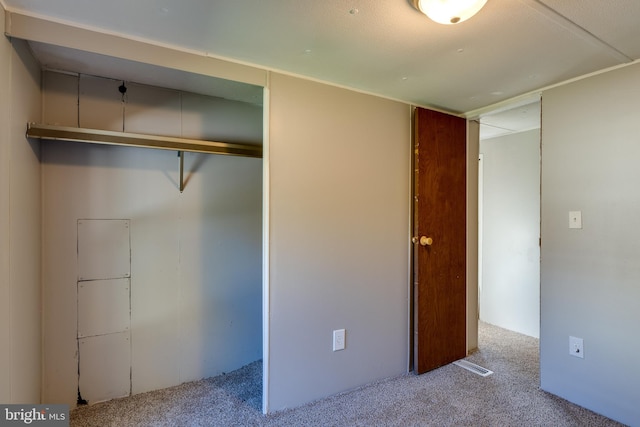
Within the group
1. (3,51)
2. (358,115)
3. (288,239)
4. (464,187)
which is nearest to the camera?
(3,51)

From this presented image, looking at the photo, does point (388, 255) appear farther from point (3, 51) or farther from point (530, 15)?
point (3, 51)

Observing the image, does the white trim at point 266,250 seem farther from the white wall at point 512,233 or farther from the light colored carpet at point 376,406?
the white wall at point 512,233

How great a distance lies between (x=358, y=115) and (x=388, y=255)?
106cm

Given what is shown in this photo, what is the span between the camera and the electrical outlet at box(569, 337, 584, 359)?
6.84 ft

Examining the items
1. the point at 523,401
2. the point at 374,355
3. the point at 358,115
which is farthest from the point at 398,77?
the point at 523,401

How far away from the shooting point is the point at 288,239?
209cm

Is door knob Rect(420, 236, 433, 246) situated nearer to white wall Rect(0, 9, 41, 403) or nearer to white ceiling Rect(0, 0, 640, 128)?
white ceiling Rect(0, 0, 640, 128)

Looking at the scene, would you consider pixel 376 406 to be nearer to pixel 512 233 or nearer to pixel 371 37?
pixel 371 37

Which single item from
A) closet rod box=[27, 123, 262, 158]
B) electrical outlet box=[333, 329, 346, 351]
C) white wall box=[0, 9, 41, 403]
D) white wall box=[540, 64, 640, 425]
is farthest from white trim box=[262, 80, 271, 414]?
white wall box=[540, 64, 640, 425]

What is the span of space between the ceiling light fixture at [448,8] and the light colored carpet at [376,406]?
2.11 meters

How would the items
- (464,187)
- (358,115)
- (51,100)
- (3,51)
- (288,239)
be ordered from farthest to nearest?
1. (464,187)
2. (358,115)
3. (288,239)
4. (51,100)
5. (3,51)

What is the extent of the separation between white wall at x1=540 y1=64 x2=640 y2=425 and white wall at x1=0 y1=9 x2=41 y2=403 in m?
3.03

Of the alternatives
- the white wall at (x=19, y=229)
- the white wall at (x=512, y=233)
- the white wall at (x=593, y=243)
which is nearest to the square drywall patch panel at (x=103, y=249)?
the white wall at (x=19, y=229)

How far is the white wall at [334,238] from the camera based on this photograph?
2.06 m
